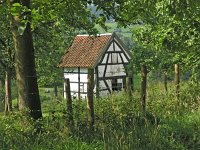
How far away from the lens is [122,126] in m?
8.31

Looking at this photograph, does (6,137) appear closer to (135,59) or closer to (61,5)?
(61,5)

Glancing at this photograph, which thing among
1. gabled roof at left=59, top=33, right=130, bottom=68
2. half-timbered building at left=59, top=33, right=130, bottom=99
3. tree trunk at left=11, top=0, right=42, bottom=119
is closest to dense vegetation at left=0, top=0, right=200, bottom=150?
tree trunk at left=11, top=0, right=42, bottom=119

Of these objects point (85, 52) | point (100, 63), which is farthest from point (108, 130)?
point (85, 52)

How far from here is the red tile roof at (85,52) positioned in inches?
1550

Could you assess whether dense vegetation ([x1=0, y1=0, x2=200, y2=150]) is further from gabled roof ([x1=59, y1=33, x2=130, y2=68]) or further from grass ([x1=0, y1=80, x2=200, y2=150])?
gabled roof ([x1=59, y1=33, x2=130, y2=68])

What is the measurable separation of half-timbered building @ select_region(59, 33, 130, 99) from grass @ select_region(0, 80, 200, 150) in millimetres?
28143

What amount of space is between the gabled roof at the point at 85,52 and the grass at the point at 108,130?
28290 millimetres

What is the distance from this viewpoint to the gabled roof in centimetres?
3928

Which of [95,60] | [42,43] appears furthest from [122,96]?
[95,60]

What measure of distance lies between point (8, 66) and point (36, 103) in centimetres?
1373

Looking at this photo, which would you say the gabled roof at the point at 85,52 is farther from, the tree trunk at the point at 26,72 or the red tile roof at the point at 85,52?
the tree trunk at the point at 26,72

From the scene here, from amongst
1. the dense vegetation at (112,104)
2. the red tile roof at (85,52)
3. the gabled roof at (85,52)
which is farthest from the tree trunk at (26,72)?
the red tile roof at (85,52)

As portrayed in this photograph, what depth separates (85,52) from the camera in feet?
135

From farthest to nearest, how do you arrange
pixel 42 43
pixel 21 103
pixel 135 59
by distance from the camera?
pixel 135 59, pixel 42 43, pixel 21 103
